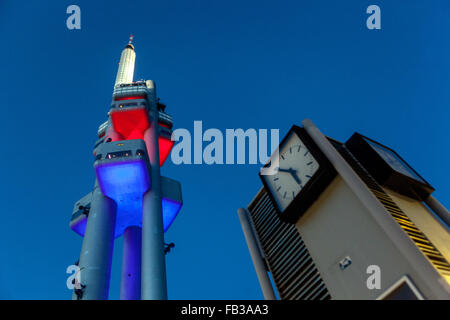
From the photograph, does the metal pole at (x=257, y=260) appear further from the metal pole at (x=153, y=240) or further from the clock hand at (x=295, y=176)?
the metal pole at (x=153, y=240)

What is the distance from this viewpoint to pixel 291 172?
1567cm

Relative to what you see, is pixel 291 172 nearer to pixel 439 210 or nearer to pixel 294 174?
pixel 294 174

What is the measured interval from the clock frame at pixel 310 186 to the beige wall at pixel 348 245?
0.81 feet

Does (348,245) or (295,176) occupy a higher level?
(295,176)

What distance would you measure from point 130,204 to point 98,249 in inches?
195

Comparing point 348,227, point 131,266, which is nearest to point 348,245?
point 348,227

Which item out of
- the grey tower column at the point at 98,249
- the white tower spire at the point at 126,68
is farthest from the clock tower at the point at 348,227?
the white tower spire at the point at 126,68

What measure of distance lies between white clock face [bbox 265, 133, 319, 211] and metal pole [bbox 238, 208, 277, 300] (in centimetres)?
261

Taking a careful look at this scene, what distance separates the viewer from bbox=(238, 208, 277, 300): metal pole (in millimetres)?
14758

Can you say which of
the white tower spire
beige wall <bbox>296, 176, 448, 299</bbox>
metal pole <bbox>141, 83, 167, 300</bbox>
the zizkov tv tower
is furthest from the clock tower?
the white tower spire

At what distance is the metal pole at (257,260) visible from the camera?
14.8m
